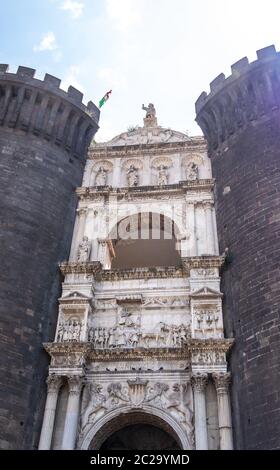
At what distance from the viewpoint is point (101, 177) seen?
1770 cm

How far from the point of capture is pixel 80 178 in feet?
57.9

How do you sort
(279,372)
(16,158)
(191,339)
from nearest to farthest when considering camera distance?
(279,372) < (191,339) < (16,158)

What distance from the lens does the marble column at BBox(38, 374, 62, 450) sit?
11.9m

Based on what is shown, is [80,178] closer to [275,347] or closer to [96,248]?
[96,248]

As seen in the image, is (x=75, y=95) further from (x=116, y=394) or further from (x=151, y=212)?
(x=116, y=394)

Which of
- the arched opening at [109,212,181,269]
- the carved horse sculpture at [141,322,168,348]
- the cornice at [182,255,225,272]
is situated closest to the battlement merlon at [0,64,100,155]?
the arched opening at [109,212,181,269]

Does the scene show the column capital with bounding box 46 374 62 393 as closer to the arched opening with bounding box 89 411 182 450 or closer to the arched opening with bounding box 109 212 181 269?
the arched opening with bounding box 89 411 182 450

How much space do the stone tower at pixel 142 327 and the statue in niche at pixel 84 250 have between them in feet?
0.19

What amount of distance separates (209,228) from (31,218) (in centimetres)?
494

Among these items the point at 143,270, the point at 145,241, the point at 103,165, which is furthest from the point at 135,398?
the point at 103,165

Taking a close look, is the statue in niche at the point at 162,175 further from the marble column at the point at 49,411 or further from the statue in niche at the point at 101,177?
the marble column at the point at 49,411

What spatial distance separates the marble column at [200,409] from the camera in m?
11.5

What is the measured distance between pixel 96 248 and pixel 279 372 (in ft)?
20.5
